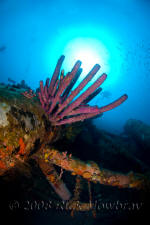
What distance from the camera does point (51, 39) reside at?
267 feet

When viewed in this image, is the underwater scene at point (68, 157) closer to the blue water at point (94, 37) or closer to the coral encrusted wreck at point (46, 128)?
the coral encrusted wreck at point (46, 128)

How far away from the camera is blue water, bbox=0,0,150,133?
65.5 metres

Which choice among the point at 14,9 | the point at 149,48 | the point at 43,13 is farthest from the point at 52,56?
the point at 149,48

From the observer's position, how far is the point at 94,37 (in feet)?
243

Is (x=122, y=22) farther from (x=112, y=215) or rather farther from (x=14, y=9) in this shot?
(x=112, y=215)

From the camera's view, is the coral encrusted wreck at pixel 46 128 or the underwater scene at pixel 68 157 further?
the underwater scene at pixel 68 157

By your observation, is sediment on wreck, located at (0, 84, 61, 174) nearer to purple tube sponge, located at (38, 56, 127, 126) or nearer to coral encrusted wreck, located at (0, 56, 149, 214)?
coral encrusted wreck, located at (0, 56, 149, 214)

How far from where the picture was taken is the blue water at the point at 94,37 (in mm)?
65500

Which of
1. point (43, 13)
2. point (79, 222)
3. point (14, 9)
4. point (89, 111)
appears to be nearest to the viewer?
point (89, 111)

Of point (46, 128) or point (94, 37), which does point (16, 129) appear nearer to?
point (46, 128)

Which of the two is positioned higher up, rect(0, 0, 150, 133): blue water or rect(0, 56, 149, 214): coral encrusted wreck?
rect(0, 0, 150, 133): blue water

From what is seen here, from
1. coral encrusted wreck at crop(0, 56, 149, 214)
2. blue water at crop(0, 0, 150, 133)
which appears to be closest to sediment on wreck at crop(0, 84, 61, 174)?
coral encrusted wreck at crop(0, 56, 149, 214)

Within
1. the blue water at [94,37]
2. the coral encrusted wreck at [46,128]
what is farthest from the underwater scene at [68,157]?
the blue water at [94,37]

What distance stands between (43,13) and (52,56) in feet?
82.1
